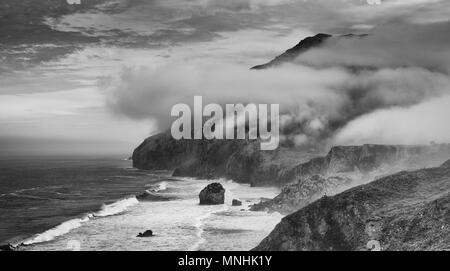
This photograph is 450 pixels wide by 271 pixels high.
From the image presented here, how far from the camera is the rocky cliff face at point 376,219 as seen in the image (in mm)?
28328

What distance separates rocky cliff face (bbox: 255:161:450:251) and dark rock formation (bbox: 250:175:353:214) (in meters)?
27.9

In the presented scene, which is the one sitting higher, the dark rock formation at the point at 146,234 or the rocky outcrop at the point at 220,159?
the dark rock formation at the point at 146,234

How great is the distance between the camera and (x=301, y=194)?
66375 millimetres

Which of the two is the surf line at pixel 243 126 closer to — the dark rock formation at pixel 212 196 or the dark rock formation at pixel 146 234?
the dark rock formation at pixel 212 196

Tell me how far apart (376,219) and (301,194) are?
3465 centimetres

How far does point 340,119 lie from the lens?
155500 millimetres

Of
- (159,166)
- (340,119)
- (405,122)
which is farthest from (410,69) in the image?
(159,166)

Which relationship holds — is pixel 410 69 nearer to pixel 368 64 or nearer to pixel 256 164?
pixel 368 64

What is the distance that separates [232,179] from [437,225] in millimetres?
99332

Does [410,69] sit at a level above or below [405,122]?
above

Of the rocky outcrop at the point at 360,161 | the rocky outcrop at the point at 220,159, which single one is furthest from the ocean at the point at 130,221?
the rocky outcrop at the point at 220,159

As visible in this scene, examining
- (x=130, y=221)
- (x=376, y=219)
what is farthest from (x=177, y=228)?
(x=376, y=219)

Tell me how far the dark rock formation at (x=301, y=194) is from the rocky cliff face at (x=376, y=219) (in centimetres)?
2794
